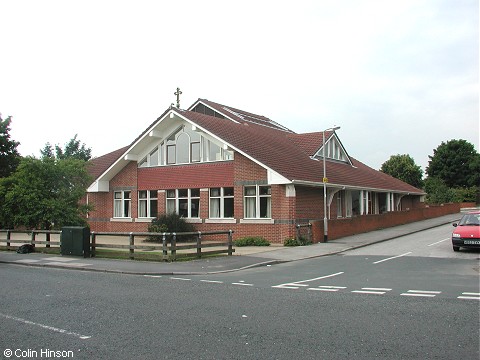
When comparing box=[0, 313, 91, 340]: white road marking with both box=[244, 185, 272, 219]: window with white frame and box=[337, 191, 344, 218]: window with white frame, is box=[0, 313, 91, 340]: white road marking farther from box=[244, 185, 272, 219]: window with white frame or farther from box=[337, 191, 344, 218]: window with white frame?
box=[337, 191, 344, 218]: window with white frame

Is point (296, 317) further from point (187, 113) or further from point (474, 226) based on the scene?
point (187, 113)

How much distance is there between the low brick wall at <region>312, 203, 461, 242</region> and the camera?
24.8m

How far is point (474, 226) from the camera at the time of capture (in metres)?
18.6

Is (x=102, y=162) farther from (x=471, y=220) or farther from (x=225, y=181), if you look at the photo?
(x=471, y=220)

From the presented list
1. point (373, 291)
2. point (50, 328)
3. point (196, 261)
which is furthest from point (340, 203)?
point (50, 328)

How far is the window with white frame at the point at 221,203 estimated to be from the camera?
25.7 metres

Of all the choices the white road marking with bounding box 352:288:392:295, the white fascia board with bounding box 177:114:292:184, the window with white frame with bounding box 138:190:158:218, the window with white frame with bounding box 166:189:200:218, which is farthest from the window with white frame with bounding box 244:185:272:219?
the white road marking with bounding box 352:288:392:295

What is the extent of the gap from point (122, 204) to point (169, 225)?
6752 millimetres

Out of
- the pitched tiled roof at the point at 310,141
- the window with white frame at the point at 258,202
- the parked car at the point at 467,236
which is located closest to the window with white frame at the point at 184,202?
the window with white frame at the point at 258,202

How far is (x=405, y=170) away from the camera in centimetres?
6750

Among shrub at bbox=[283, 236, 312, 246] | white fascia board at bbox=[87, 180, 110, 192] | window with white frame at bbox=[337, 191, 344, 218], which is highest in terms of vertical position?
white fascia board at bbox=[87, 180, 110, 192]

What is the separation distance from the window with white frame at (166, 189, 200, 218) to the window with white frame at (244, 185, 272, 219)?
3.47 metres

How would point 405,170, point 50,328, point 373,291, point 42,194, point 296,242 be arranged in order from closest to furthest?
1. point 50,328
2. point 373,291
3. point 42,194
4. point 296,242
5. point 405,170

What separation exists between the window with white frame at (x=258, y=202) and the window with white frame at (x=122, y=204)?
9127mm
